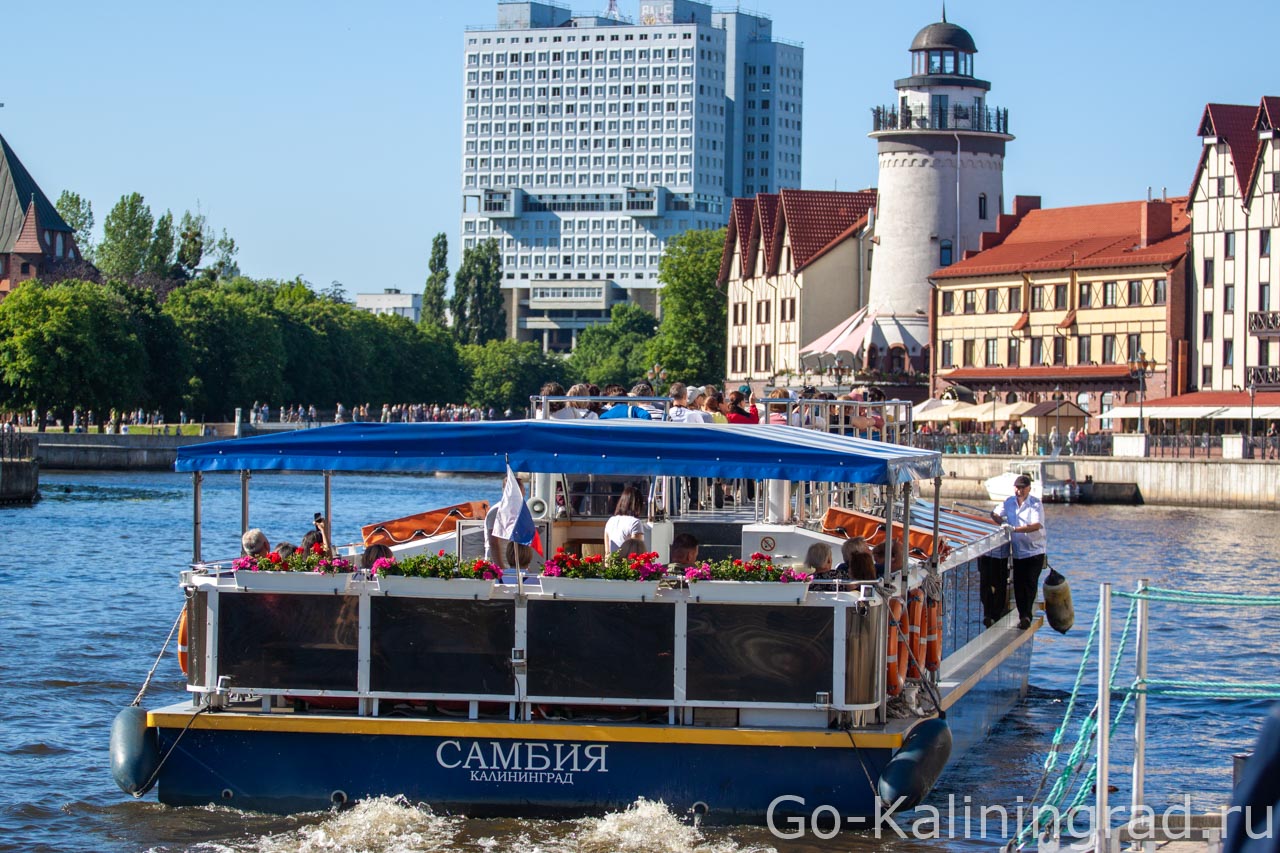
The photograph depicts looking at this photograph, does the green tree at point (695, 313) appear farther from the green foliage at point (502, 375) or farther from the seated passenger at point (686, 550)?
the seated passenger at point (686, 550)

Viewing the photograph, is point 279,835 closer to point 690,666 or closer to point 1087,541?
point 690,666

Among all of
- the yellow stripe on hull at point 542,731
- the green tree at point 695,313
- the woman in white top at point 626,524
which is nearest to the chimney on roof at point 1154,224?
the green tree at point 695,313

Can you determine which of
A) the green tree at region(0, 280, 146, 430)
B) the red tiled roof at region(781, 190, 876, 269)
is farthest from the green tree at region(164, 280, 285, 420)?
the red tiled roof at region(781, 190, 876, 269)

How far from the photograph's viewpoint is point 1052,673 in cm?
2548

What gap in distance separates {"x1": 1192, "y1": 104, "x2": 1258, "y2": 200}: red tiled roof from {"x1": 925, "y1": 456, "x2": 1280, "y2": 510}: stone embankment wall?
1635 cm

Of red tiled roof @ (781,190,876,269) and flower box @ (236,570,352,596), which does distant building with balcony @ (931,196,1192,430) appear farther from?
flower box @ (236,570,352,596)

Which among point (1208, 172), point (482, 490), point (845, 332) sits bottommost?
point (482, 490)

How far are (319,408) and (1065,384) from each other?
60.7 m

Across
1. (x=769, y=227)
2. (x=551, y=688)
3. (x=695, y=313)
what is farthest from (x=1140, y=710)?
(x=695, y=313)

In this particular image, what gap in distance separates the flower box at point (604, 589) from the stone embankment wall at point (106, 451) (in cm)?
8049

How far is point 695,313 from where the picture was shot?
125250 millimetres

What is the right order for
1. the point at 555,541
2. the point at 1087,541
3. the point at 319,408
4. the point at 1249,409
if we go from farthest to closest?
the point at 319,408, the point at 1249,409, the point at 1087,541, the point at 555,541

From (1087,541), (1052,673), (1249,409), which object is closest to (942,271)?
(1249,409)

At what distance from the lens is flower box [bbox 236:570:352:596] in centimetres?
1297
